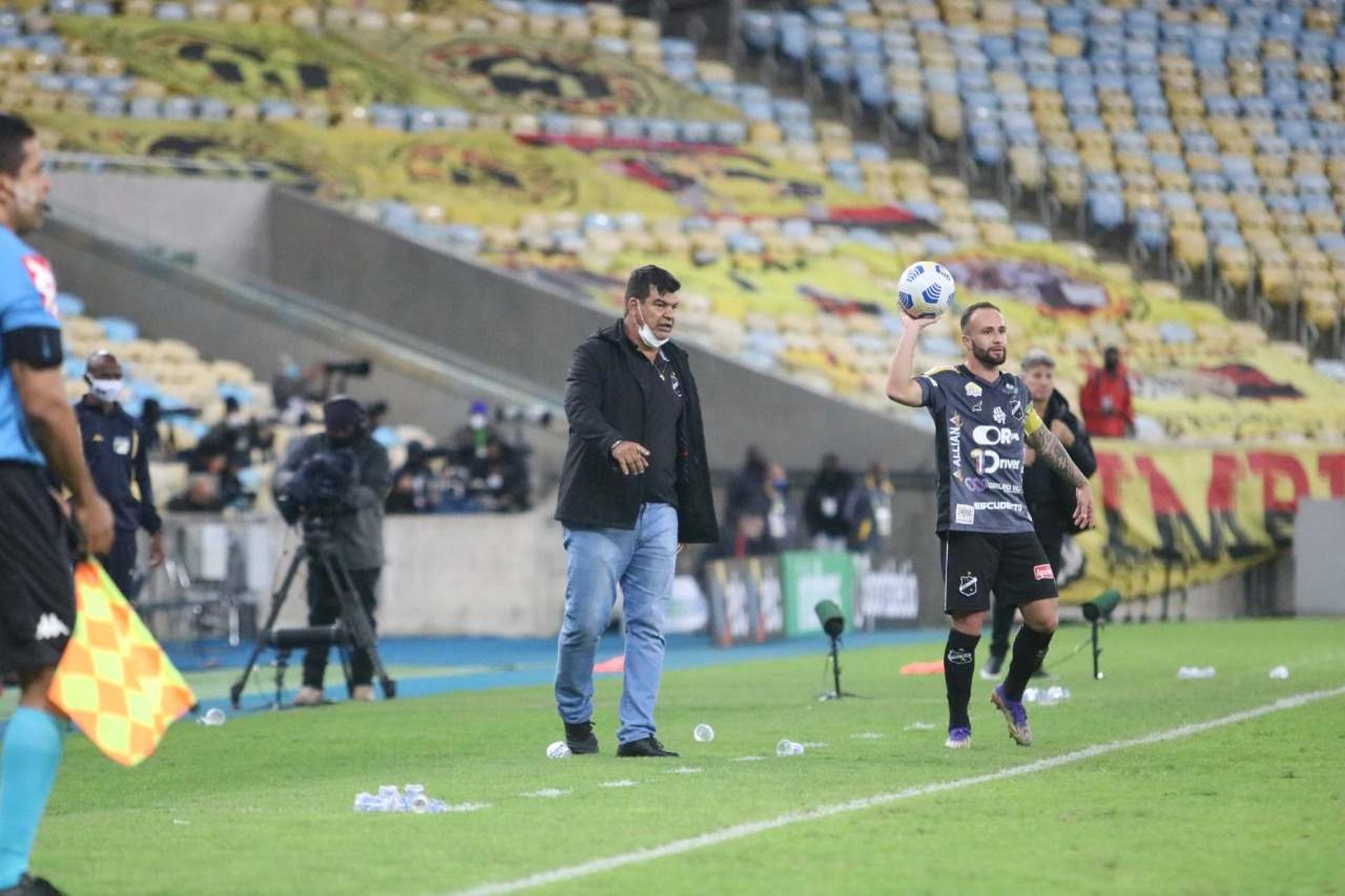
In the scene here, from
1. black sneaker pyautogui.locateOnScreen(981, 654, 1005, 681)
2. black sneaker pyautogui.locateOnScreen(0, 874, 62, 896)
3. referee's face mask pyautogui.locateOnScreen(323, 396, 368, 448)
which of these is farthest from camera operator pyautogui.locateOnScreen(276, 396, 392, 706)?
black sneaker pyautogui.locateOnScreen(0, 874, 62, 896)

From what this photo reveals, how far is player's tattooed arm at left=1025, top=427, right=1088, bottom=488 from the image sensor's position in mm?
10539

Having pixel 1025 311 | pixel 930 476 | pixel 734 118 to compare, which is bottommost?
pixel 930 476

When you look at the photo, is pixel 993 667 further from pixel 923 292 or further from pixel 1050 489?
pixel 923 292

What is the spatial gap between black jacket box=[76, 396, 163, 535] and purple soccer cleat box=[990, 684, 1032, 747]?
17.8ft

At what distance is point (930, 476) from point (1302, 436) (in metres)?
6.03

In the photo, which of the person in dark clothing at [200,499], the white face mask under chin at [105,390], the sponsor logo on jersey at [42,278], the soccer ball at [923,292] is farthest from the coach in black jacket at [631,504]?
the person in dark clothing at [200,499]

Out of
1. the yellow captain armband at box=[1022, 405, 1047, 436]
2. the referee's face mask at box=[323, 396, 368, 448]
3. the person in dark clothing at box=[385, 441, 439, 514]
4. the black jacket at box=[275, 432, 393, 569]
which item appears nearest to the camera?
the yellow captain armband at box=[1022, 405, 1047, 436]

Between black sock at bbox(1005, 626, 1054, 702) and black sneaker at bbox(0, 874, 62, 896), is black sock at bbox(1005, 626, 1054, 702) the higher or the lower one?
the higher one

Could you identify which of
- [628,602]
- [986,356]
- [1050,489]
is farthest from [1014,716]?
[1050,489]

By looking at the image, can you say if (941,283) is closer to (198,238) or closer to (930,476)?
(930,476)

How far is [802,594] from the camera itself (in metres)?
23.3

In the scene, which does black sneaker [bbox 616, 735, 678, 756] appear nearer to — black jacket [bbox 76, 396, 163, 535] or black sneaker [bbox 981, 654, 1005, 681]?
black jacket [bbox 76, 396, 163, 535]

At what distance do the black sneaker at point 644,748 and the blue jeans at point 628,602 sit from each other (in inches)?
0.8

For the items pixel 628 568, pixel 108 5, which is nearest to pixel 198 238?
pixel 108 5
